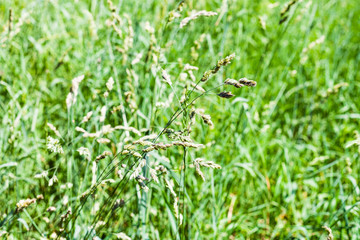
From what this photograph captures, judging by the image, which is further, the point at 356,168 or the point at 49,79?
the point at 49,79

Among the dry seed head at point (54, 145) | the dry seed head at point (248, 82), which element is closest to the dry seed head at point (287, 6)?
the dry seed head at point (248, 82)

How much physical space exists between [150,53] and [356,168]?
154 centimetres

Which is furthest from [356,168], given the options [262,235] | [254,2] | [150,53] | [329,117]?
[254,2]

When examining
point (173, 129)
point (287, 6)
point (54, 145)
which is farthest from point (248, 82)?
point (287, 6)

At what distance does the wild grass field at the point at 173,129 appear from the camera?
5.07ft

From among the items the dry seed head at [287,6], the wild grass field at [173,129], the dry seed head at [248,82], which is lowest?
the wild grass field at [173,129]

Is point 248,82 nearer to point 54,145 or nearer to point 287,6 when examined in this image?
point 54,145

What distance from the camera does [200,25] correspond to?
8.73 feet

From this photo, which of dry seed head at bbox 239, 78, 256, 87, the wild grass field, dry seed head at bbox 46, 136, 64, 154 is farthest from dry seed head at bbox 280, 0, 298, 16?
dry seed head at bbox 46, 136, 64, 154

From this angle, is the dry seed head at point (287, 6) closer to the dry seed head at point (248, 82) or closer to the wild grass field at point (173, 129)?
the wild grass field at point (173, 129)

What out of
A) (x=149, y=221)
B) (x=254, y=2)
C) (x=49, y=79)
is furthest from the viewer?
(x=254, y=2)

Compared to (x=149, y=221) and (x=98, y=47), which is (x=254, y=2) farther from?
(x=149, y=221)

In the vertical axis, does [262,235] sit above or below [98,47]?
below

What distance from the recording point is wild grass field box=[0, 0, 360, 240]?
1545 mm
